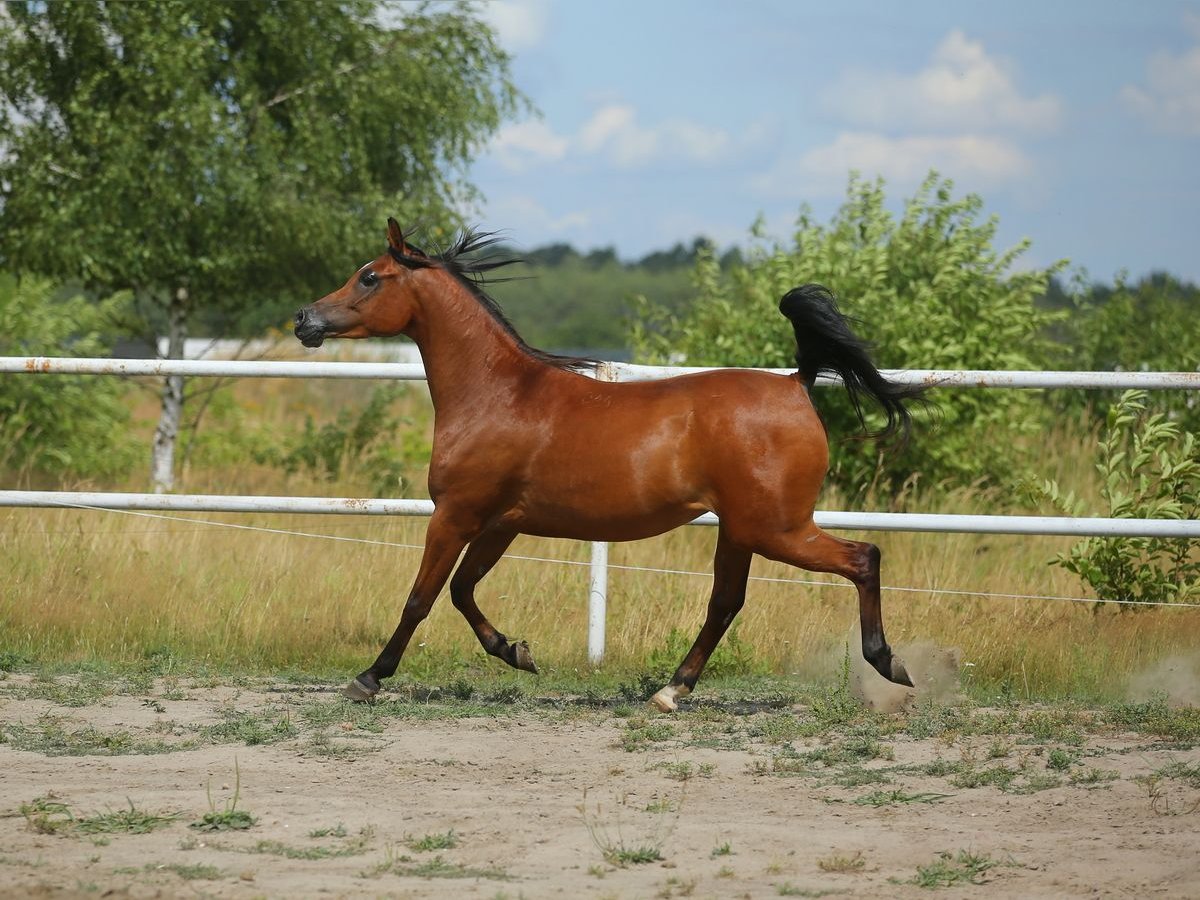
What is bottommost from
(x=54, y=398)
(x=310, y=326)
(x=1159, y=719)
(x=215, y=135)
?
(x=1159, y=719)

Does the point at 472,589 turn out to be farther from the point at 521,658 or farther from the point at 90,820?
the point at 90,820

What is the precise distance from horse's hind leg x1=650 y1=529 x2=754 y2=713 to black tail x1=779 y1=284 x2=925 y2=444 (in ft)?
2.80

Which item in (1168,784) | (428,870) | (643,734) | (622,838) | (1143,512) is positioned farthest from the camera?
(1143,512)

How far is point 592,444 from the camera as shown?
5.89 m

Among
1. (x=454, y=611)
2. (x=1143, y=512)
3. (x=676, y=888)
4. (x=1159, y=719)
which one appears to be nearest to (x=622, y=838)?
(x=676, y=888)

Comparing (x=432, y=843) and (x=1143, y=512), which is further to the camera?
(x=1143, y=512)

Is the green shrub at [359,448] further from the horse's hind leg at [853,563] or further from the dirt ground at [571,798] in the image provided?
the horse's hind leg at [853,563]

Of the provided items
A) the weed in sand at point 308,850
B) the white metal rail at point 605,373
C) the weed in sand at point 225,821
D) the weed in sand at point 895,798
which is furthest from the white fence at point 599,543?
the weed in sand at point 308,850

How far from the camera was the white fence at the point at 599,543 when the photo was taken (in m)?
6.32

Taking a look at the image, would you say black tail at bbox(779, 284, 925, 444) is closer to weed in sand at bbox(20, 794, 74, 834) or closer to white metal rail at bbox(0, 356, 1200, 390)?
white metal rail at bbox(0, 356, 1200, 390)

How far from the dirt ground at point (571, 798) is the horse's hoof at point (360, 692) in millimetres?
56

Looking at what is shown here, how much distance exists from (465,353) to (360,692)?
1571 millimetres

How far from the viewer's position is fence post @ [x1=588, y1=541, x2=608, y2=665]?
6.97 meters

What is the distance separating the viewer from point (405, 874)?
3.71 m
